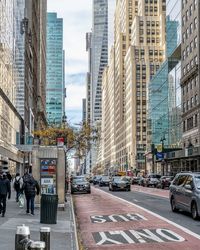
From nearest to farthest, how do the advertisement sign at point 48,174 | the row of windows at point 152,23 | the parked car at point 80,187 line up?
1. the advertisement sign at point 48,174
2. the parked car at point 80,187
3. the row of windows at point 152,23

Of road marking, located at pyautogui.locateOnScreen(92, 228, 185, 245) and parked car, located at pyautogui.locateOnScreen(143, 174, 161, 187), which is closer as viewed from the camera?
road marking, located at pyautogui.locateOnScreen(92, 228, 185, 245)

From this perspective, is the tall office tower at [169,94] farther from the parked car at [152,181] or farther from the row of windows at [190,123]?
the parked car at [152,181]

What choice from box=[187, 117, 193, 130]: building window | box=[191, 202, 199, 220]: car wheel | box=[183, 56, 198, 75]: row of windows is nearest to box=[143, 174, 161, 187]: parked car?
box=[187, 117, 193, 130]: building window

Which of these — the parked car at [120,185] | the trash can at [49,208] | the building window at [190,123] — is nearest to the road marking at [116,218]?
the trash can at [49,208]

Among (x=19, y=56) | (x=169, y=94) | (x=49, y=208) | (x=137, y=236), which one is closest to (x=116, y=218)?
(x=49, y=208)

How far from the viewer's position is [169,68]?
104 m

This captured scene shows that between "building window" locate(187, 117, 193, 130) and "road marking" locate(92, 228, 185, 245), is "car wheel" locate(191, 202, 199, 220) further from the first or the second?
"building window" locate(187, 117, 193, 130)

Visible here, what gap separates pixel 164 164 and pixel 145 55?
7497 cm

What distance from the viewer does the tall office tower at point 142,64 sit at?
16975cm

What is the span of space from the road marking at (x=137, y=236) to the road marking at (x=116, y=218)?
3.36 metres

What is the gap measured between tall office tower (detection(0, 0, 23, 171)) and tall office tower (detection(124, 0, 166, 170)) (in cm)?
10207

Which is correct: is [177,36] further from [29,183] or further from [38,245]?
[38,245]

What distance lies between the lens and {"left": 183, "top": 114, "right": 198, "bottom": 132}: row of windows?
78812 mm

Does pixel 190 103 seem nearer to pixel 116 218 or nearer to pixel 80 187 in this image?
pixel 80 187
